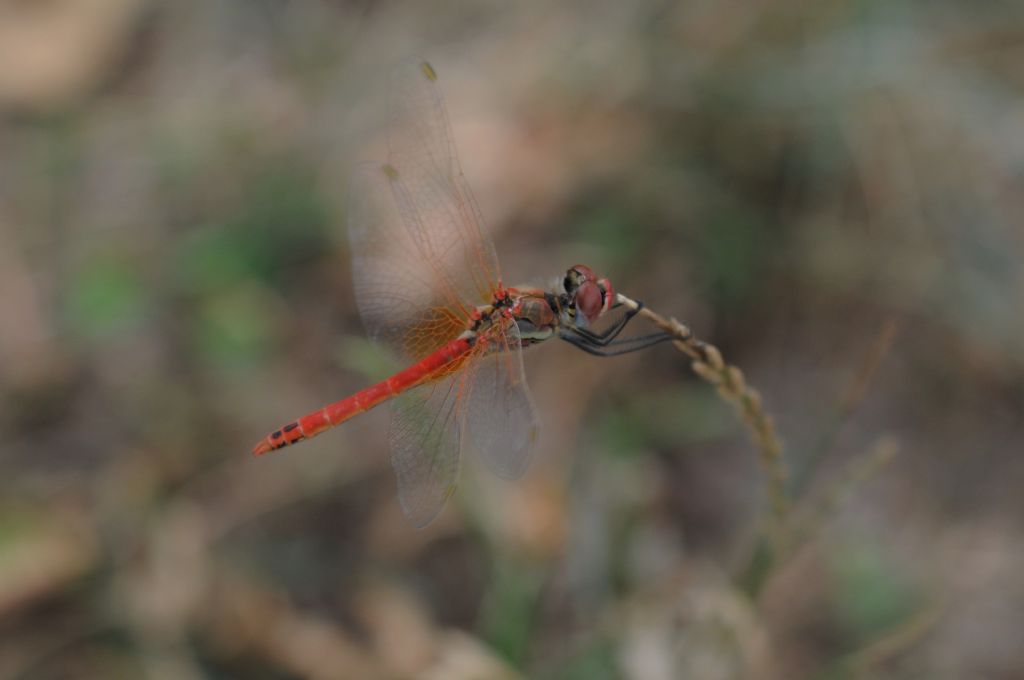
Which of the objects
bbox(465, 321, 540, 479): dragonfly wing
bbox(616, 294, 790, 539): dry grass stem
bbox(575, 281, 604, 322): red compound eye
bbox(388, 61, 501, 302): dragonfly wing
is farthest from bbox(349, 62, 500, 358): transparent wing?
bbox(616, 294, 790, 539): dry grass stem

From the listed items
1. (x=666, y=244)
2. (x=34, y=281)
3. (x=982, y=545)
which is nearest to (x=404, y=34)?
(x=666, y=244)

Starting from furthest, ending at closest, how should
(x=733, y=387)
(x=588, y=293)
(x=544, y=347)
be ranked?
(x=544, y=347) → (x=588, y=293) → (x=733, y=387)

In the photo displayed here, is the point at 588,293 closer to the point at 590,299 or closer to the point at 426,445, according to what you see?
the point at 590,299

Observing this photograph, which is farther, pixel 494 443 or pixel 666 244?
pixel 666 244

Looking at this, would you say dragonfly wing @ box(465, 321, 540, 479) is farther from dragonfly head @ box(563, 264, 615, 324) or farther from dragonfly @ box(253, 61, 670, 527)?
dragonfly head @ box(563, 264, 615, 324)

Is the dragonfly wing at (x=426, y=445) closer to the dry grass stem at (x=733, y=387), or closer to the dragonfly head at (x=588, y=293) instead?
the dragonfly head at (x=588, y=293)

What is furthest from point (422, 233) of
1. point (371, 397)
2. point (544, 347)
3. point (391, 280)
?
point (544, 347)

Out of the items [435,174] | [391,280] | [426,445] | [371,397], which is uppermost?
[435,174]

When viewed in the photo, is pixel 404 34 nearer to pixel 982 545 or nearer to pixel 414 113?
pixel 414 113
